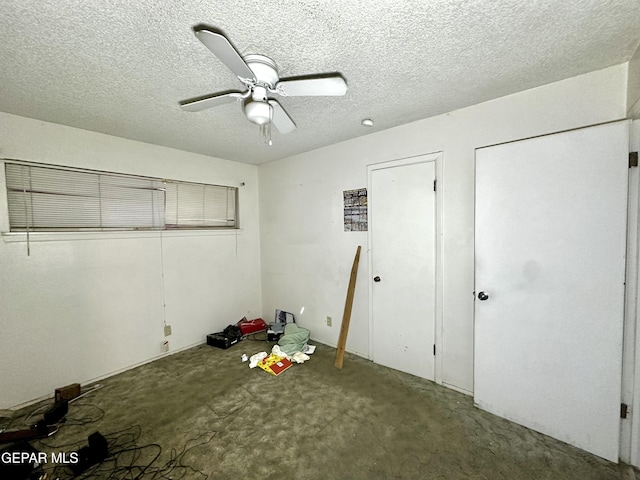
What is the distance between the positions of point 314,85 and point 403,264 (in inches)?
72.9

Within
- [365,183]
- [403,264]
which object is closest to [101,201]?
[365,183]

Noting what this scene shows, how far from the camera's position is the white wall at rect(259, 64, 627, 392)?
71.4 inches

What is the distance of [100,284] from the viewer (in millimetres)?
2596

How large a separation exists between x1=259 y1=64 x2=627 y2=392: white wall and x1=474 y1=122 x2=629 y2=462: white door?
22 centimetres

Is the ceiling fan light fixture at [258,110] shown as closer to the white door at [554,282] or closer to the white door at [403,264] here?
the white door at [403,264]

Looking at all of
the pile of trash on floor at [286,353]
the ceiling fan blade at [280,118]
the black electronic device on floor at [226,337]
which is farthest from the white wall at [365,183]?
the ceiling fan blade at [280,118]

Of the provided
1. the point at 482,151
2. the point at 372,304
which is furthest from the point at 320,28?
the point at 372,304

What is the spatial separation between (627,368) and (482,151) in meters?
1.67

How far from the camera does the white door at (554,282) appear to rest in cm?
157

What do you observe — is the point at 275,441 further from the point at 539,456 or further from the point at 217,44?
the point at 217,44

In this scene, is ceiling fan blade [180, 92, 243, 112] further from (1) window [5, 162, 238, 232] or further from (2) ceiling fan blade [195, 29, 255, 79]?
(1) window [5, 162, 238, 232]

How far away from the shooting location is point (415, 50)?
1.46m

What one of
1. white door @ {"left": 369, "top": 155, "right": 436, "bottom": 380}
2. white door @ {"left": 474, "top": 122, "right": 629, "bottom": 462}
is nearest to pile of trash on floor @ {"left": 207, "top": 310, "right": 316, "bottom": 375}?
white door @ {"left": 369, "top": 155, "right": 436, "bottom": 380}

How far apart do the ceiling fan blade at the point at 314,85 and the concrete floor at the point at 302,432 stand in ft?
7.43
